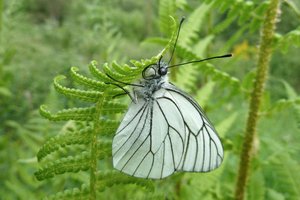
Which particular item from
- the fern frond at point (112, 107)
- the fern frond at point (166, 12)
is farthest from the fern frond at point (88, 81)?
the fern frond at point (166, 12)

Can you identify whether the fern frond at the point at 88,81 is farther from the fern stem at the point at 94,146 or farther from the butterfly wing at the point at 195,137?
the butterfly wing at the point at 195,137

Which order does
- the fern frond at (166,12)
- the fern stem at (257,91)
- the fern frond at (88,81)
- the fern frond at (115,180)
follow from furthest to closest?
1. the fern frond at (166,12)
2. the fern stem at (257,91)
3. the fern frond at (115,180)
4. the fern frond at (88,81)

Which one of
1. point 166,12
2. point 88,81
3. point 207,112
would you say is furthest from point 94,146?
point 207,112

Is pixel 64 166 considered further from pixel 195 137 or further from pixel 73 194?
pixel 195 137

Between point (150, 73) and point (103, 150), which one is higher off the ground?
point (150, 73)

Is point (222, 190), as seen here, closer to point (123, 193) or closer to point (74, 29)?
point (123, 193)

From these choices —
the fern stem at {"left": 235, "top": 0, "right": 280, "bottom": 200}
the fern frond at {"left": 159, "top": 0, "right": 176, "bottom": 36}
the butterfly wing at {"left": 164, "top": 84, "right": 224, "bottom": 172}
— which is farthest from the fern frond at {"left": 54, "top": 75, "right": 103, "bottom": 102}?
the fern frond at {"left": 159, "top": 0, "right": 176, "bottom": 36}

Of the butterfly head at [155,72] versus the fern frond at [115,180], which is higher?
the butterfly head at [155,72]

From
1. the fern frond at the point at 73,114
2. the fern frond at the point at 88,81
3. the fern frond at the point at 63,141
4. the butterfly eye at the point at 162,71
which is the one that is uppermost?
A: the butterfly eye at the point at 162,71
